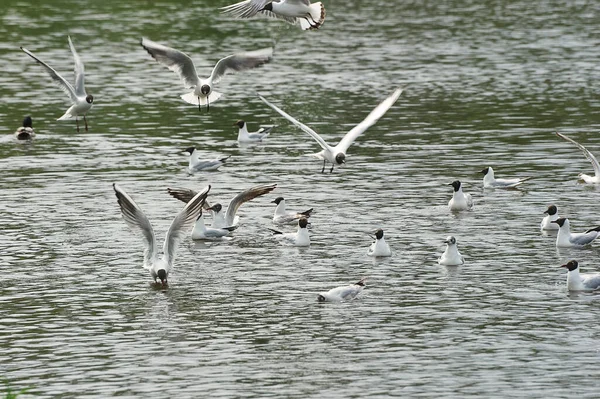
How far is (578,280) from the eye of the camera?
73.5ft

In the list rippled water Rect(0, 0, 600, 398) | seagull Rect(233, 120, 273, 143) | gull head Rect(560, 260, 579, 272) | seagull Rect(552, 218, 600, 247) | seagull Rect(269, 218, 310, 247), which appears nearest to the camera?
rippled water Rect(0, 0, 600, 398)

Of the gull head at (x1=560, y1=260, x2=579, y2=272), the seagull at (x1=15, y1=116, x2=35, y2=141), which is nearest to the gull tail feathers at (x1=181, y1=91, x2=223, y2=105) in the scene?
the gull head at (x1=560, y1=260, x2=579, y2=272)

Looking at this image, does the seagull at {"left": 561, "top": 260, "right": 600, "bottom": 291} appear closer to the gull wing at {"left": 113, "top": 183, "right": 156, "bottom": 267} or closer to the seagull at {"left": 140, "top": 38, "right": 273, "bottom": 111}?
the gull wing at {"left": 113, "top": 183, "right": 156, "bottom": 267}

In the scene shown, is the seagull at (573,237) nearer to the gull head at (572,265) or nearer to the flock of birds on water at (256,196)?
the flock of birds on water at (256,196)

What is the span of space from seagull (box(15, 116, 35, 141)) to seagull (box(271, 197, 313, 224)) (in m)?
11.8

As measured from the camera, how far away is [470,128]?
38.7 metres

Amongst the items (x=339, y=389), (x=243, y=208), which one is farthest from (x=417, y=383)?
(x=243, y=208)

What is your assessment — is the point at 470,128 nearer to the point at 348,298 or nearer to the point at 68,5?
the point at 348,298

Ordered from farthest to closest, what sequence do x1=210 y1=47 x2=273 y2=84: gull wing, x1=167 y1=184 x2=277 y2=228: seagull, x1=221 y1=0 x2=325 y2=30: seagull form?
1. x1=167 y1=184 x2=277 y2=228: seagull
2. x1=210 y1=47 x2=273 y2=84: gull wing
3. x1=221 y1=0 x2=325 y2=30: seagull

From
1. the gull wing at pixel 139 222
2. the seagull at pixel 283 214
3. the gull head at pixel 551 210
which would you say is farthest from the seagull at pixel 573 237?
the gull wing at pixel 139 222

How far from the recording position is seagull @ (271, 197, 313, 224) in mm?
27359

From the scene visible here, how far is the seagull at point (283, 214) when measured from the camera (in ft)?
89.8

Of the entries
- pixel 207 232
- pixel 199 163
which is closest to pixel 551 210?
pixel 207 232

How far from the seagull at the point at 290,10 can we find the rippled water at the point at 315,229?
411 centimetres
